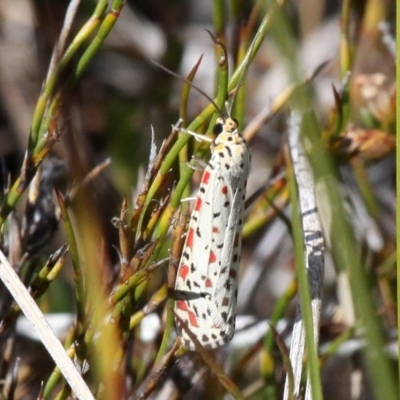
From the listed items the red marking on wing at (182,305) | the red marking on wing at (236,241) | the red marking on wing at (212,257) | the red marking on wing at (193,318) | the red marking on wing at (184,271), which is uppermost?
the red marking on wing at (236,241)

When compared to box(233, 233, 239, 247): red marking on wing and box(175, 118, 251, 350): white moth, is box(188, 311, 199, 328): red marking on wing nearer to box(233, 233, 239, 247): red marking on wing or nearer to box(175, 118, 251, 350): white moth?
box(175, 118, 251, 350): white moth

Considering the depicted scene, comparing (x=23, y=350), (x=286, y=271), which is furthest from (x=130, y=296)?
(x=286, y=271)

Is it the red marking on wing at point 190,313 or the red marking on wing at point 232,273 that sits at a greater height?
the red marking on wing at point 232,273

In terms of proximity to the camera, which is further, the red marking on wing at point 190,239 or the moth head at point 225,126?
the moth head at point 225,126

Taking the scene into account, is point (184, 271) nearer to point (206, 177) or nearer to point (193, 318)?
point (193, 318)

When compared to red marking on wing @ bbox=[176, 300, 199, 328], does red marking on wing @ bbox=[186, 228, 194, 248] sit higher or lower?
higher

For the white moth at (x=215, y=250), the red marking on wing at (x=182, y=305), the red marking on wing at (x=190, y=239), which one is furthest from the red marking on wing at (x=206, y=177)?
the red marking on wing at (x=182, y=305)

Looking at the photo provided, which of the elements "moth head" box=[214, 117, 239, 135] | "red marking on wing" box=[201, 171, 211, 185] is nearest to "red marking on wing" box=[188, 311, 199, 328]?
"red marking on wing" box=[201, 171, 211, 185]

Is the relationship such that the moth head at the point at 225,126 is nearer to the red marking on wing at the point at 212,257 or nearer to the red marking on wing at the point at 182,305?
the red marking on wing at the point at 212,257
